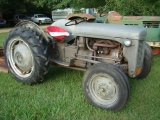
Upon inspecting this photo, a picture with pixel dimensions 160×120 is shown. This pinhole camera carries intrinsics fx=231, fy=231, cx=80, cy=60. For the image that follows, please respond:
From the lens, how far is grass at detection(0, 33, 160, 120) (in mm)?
3256

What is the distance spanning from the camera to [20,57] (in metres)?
4.45

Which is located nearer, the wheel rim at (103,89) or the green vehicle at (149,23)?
the wheel rim at (103,89)

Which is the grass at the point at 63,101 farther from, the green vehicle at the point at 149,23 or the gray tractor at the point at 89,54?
the green vehicle at the point at 149,23

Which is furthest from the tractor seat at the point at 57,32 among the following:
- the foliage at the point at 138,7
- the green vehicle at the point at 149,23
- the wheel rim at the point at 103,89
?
the foliage at the point at 138,7

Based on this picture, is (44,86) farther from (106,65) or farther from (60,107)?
(106,65)

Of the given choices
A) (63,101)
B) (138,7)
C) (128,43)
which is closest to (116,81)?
(128,43)

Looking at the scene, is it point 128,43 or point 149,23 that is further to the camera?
point 149,23

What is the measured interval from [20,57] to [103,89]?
1841 millimetres

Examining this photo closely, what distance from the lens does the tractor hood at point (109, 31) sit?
3.46m

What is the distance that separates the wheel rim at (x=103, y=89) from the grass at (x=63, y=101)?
0.17 m

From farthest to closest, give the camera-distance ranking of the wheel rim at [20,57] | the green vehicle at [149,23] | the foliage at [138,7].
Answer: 1. the foliage at [138,7]
2. the green vehicle at [149,23]
3. the wheel rim at [20,57]

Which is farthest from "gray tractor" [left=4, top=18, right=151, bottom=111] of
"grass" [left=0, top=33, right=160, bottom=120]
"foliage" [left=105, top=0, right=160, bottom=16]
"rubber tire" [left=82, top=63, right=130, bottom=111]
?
"foliage" [left=105, top=0, right=160, bottom=16]

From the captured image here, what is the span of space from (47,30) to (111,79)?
1627 millimetres

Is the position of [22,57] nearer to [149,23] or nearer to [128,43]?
[128,43]
